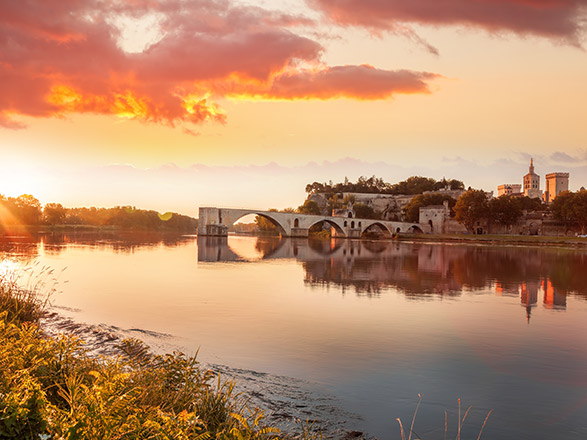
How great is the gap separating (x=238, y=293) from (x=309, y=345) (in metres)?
7.91

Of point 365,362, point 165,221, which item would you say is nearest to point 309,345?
point 365,362

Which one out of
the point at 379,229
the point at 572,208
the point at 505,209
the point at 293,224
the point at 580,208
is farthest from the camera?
the point at 379,229

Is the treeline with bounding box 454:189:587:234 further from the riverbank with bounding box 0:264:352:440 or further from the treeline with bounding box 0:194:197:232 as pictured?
the riverbank with bounding box 0:264:352:440

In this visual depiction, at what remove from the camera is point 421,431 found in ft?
20.5

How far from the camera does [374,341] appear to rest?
1075 centimetres

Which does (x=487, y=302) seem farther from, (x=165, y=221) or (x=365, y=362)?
(x=165, y=221)

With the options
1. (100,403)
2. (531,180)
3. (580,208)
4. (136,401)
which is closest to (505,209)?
(580,208)

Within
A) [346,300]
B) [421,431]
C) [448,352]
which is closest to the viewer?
[421,431]

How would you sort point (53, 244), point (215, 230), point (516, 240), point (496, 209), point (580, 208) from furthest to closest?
1. point (496, 209)
2. point (215, 230)
3. point (580, 208)
4. point (516, 240)
5. point (53, 244)

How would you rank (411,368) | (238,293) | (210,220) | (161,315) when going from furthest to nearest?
(210,220) → (238,293) → (161,315) → (411,368)

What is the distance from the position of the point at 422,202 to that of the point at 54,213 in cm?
7720

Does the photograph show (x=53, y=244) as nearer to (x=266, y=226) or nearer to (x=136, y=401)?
(x=136, y=401)

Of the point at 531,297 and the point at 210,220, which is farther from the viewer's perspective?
the point at 210,220

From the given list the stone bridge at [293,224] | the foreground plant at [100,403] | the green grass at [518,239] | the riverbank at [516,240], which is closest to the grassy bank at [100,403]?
the foreground plant at [100,403]
